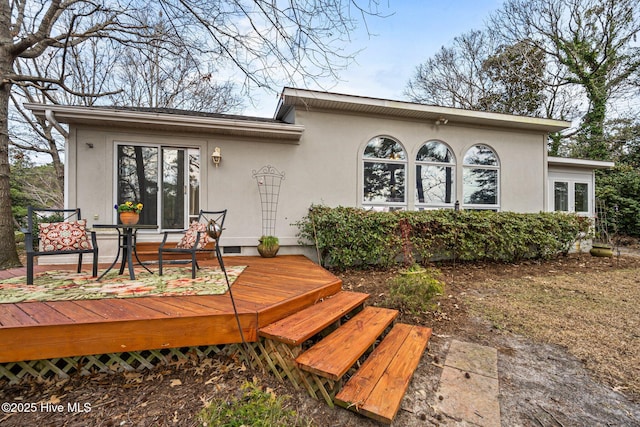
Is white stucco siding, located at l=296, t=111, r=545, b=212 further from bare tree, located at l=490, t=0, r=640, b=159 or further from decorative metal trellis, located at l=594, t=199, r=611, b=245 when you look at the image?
bare tree, located at l=490, t=0, r=640, b=159

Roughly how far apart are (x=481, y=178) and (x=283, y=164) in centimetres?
508

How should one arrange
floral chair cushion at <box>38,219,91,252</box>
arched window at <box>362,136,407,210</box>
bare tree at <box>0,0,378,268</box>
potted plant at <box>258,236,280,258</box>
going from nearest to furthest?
bare tree at <box>0,0,378,268</box> < floral chair cushion at <box>38,219,91,252</box> < potted plant at <box>258,236,280,258</box> < arched window at <box>362,136,407,210</box>

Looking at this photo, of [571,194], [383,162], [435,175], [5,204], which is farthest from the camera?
[571,194]

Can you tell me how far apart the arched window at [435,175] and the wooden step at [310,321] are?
14.0 feet

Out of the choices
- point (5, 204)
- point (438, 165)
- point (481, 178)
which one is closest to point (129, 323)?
point (5, 204)

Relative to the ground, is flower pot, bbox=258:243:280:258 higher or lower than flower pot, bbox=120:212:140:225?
lower

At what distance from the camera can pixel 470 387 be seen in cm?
201

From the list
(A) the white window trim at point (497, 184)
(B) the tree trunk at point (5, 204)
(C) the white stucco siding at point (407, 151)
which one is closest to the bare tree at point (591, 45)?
(C) the white stucco siding at point (407, 151)

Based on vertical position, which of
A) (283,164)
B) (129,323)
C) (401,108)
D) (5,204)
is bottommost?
(129,323)

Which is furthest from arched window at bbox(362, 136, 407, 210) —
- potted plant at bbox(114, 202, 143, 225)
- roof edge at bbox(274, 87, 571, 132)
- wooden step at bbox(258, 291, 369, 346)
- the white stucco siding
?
potted plant at bbox(114, 202, 143, 225)

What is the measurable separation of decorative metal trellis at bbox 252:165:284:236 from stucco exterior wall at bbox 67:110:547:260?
0.32 feet

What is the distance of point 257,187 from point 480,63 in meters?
15.6

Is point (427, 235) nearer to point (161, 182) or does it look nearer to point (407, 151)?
point (407, 151)

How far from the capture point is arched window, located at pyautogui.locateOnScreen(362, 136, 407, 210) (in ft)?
20.6
